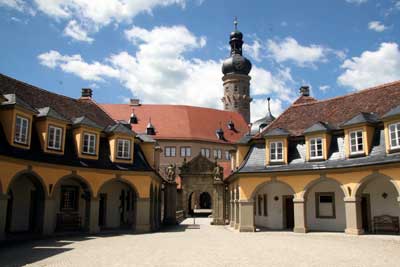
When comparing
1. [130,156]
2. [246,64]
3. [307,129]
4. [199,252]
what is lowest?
[199,252]

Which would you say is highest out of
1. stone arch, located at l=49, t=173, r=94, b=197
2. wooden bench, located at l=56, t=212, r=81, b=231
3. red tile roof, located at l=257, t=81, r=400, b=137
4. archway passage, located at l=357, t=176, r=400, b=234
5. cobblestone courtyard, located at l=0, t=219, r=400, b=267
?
red tile roof, located at l=257, t=81, r=400, b=137

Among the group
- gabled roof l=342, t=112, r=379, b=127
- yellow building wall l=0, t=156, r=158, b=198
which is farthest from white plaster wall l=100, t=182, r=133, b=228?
gabled roof l=342, t=112, r=379, b=127

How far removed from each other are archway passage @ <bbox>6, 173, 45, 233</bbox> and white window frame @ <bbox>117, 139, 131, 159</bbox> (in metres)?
5.77

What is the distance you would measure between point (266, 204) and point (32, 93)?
17447mm

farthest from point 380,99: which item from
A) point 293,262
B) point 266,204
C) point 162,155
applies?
point 162,155

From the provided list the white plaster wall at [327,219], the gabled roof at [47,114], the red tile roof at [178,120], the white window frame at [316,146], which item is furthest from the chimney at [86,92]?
the red tile roof at [178,120]

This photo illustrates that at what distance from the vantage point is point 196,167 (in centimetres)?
4656

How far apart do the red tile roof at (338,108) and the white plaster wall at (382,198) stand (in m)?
4.13

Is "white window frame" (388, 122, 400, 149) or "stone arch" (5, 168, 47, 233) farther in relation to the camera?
"stone arch" (5, 168, 47, 233)

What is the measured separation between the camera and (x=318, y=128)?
26766mm

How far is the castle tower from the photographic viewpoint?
3162 inches

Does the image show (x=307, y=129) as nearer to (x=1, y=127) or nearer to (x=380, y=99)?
(x=380, y=99)

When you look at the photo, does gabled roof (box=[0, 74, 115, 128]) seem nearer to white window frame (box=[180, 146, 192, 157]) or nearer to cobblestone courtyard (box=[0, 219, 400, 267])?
cobblestone courtyard (box=[0, 219, 400, 267])

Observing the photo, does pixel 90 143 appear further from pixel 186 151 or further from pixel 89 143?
pixel 186 151
